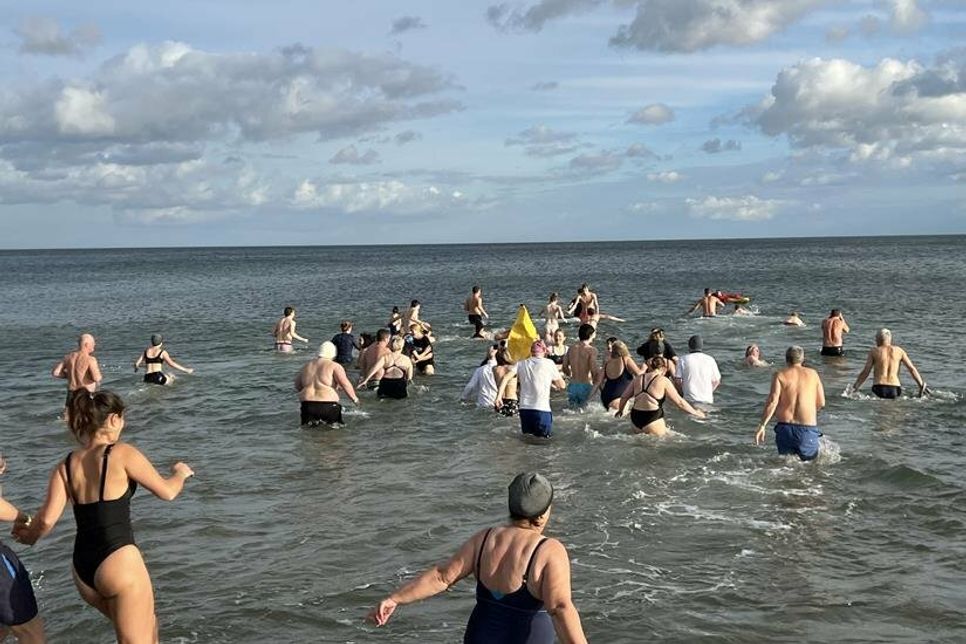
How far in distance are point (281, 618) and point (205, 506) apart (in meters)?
3.47

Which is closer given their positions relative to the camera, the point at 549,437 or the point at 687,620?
the point at 687,620

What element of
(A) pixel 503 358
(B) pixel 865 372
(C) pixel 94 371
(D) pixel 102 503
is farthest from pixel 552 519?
(C) pixel 94 371

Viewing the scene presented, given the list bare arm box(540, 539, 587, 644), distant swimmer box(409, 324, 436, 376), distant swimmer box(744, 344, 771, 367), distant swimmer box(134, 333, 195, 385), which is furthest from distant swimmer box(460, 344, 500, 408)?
bare arm box(540, 539, 587, 644)

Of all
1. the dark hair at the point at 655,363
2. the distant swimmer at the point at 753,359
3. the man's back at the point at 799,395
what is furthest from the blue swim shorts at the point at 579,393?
the distant swimmer at the point at 753,359

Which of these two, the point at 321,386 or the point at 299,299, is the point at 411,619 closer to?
the point at 321,386

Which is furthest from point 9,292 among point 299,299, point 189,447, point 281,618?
point 281,618

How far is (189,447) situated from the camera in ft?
43.7

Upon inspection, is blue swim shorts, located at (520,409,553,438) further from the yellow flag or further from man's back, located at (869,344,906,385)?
man's back, located at (869,344,906,385)

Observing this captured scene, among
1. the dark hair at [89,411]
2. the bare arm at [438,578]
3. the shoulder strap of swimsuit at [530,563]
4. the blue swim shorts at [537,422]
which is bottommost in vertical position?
the blue swim shorts at [537,422]

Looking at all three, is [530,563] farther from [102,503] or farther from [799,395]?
[799,395]

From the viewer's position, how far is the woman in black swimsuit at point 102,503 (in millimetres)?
4586

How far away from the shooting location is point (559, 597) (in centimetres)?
399

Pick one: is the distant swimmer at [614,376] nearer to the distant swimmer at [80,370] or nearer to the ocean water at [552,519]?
the ocean water at [552,519]

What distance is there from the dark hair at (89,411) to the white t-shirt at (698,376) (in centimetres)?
1029
